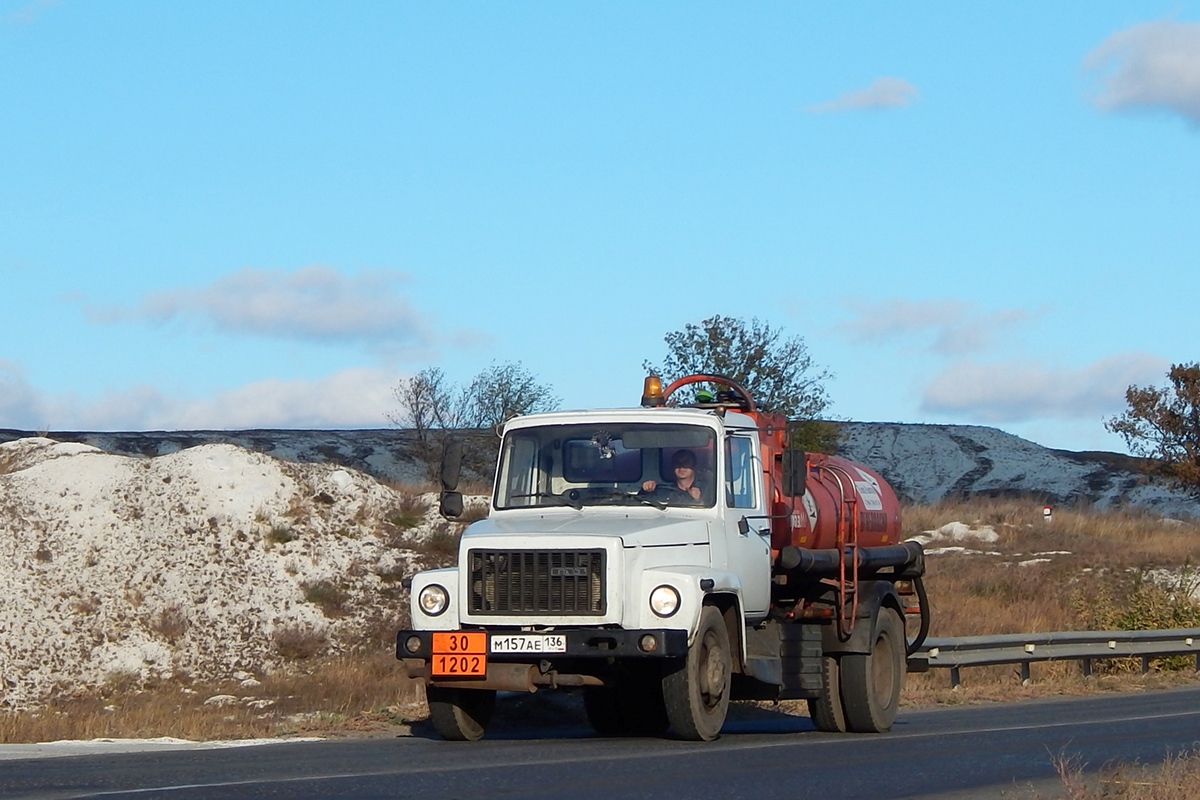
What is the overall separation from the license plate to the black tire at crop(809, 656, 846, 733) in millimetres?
3623

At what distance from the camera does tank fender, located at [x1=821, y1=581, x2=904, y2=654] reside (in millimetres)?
→ 15430

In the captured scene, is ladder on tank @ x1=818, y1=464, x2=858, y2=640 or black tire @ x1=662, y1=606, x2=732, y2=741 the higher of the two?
ladder on tank @ x1=818, y1=464, x2=858, y2=640

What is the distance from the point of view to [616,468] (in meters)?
14.3

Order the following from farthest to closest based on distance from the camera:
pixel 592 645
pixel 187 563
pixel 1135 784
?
1. pixel 187 563
2. pixel 592 645
3. pixel 1135 784

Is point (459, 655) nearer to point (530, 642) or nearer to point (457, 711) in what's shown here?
point (530, 642)

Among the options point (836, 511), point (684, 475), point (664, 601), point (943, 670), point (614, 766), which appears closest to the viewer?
point (614, 766)

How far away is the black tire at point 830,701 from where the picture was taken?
1549 cm

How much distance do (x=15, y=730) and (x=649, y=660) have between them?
21.2 feet

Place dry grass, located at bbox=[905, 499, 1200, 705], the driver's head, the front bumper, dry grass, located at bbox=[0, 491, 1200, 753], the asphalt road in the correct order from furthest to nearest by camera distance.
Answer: dry grass, located at bbox=[905, 499, 1200, 705]
dry grass, located at bbox=[0, 491, 1200, 753]
the driver's head
the front bumper
the asphalt road

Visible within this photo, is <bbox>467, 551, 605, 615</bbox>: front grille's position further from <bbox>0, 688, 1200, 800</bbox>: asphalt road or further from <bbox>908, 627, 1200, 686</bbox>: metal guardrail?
<bbox>908, 627, 1200, 686</bbox>: metal guardrail

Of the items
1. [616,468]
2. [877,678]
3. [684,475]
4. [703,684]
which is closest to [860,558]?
[877,678]

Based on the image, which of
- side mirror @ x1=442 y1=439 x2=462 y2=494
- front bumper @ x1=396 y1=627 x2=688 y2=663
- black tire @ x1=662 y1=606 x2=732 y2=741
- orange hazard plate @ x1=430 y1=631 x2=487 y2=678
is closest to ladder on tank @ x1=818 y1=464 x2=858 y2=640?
→ black tire @ x1=662 y1=606 x2=732 y2=741

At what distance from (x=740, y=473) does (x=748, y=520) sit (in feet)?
1.45

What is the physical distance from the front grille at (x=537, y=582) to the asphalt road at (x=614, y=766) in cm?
108
